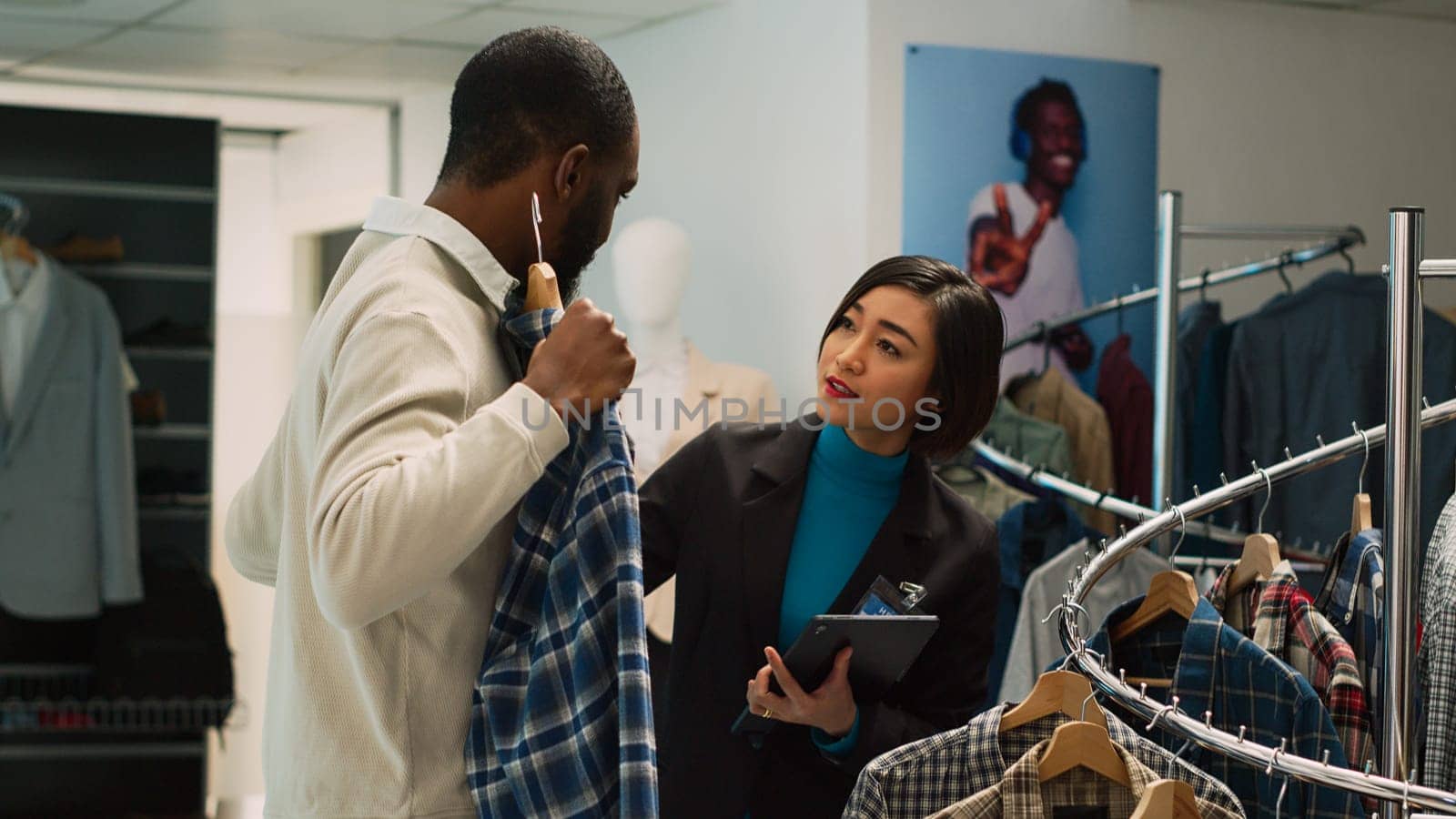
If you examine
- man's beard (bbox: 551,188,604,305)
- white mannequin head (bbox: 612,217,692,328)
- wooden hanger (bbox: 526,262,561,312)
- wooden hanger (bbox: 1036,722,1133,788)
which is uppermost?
white mannequin head (bbox: 612,217,692,328)

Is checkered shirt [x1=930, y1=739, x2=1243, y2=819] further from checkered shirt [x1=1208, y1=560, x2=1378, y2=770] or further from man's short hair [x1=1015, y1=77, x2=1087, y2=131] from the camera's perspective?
man's short hair [x1=1015, y1=77, x2=1087, y2=131]

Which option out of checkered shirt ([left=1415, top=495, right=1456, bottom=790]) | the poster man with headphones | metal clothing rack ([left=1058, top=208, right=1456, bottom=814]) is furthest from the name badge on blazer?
the poster man with headphones

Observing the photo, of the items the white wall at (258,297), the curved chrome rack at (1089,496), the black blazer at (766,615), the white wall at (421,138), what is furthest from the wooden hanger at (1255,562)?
the white wall at (258,297)

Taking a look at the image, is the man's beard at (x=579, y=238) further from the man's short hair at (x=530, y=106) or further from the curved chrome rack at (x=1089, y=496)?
the curved chrome rack at (x=1089, y=496)

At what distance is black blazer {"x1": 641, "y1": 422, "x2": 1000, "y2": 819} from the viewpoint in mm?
2100

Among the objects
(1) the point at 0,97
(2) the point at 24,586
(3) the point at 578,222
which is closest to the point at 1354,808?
(3) the point at 578,222

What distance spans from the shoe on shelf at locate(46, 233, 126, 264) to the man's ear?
5.26 m

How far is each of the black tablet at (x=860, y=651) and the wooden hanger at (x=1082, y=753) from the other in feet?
0.66

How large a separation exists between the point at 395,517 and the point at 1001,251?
136 inches

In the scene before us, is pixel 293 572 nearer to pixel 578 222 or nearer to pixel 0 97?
pixel 578 222

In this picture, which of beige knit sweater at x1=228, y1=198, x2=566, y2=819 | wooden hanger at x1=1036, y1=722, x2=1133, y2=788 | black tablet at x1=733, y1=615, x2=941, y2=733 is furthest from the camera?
black tablet at x1=733, y1=615, x2=941, y2=733

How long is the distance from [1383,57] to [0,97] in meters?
5.08

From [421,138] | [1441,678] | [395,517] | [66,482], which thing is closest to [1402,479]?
[1441,678]

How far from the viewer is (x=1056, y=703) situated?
1.88 meters
